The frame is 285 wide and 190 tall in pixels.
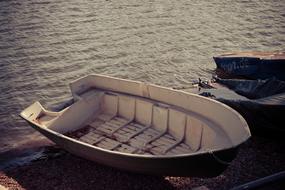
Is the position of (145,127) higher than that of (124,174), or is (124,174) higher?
(145,127)

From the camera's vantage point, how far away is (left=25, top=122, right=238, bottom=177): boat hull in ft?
22.8

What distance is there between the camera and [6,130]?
482 inches

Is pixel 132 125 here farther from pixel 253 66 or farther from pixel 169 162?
pixel 253 66

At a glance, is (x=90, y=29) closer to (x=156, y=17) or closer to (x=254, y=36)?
(x=156, y=17)

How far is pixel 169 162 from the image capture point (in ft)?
23.6

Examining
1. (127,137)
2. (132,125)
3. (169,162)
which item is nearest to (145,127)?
(132,125)

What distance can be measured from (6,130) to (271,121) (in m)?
8.12

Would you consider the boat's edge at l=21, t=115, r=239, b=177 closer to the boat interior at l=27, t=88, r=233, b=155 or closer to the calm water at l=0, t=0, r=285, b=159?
the boat interior at l=27, t=88, r=233, b=155

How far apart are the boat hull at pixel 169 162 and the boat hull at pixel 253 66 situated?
6.37 meters

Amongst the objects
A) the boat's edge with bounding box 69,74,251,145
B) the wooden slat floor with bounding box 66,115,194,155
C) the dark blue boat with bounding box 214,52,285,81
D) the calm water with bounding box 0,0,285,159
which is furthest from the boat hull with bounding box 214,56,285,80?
the wooden slat floor with bounding box 66,115,194,155

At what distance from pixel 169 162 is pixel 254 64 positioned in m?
7.71

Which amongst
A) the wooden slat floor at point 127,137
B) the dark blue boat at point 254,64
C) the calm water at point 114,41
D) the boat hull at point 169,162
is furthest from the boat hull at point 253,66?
the boat hull at point 169,162

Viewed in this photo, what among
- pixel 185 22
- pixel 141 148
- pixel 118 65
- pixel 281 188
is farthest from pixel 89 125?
pixel 185 22

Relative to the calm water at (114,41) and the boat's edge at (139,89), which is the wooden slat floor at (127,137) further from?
the calm water at (114,41)
